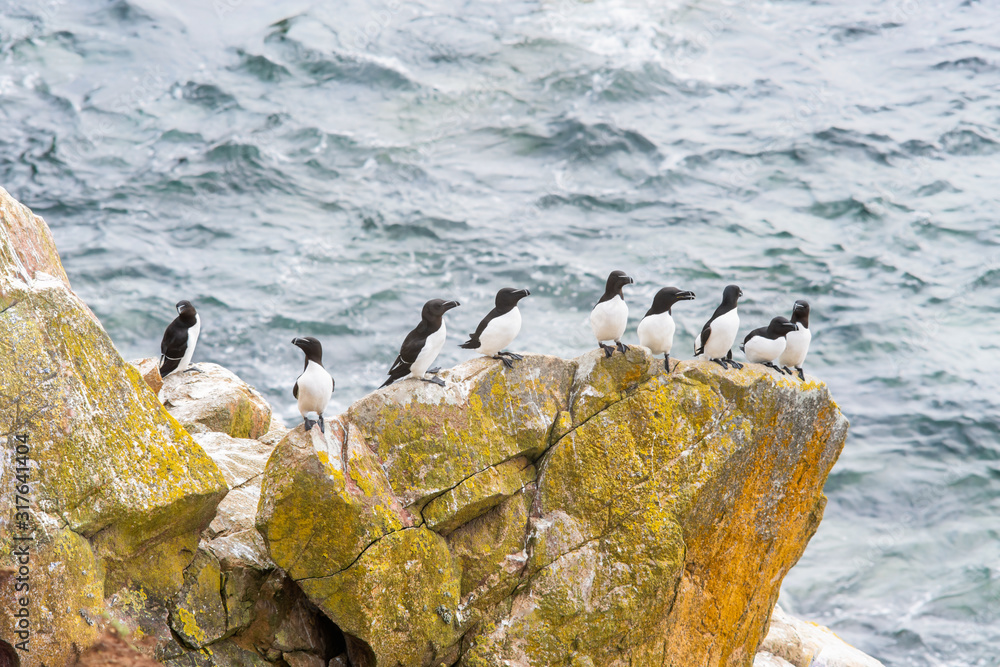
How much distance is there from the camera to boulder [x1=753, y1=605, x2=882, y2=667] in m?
10.6

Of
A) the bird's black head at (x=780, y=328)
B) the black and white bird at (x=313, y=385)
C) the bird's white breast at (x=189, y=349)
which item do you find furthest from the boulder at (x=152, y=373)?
the bird's black head at (x=780, y=328)

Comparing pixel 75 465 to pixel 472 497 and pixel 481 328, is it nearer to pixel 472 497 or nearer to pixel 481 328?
pixel 472 497

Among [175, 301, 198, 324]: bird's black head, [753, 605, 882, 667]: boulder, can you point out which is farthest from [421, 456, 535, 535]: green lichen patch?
[175, 301, 198, 324]: bird's black head

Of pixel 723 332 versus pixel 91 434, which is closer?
pixel 91 434

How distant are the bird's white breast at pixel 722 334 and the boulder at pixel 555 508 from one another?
21cm

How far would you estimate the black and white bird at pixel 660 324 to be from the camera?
29.0ft

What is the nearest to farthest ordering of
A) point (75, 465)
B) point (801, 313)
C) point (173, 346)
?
point (75, 465)
point (801, 313)
point (173, 346)

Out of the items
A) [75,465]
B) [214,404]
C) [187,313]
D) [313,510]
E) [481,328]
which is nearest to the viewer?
[75,465]

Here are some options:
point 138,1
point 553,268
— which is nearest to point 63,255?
point 553,268

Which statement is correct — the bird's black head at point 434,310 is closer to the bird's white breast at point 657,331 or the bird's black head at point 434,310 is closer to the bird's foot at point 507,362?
the bird's foot at point 507,362

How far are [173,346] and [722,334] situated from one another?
677 cm

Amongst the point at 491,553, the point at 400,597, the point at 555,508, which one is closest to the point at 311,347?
the point at 400,597

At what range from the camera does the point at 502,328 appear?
27.8 feet

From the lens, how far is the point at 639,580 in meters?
8.35
